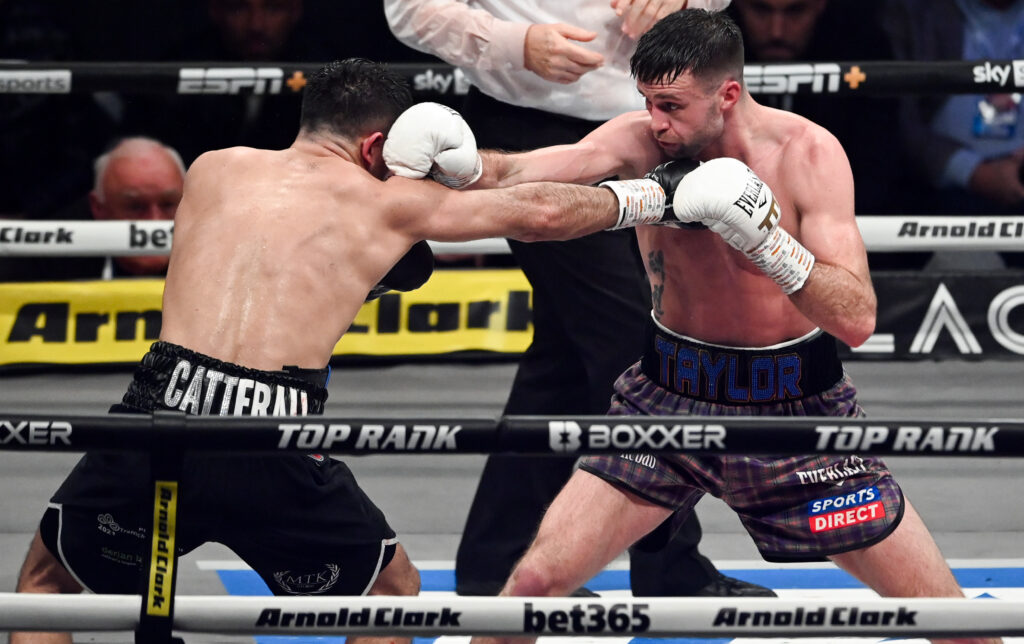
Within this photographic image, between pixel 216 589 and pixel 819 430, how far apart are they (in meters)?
1.88

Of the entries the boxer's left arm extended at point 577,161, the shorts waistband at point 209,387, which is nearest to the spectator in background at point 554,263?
the boxer's left arm extended at point 577,161

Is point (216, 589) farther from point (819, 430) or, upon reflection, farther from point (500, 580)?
point (819, 430)

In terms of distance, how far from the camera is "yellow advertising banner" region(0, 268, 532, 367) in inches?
202

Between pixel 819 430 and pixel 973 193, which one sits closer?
pixel 819 430

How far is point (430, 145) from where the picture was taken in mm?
2912

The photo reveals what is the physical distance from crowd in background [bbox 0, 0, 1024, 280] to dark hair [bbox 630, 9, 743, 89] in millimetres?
2670

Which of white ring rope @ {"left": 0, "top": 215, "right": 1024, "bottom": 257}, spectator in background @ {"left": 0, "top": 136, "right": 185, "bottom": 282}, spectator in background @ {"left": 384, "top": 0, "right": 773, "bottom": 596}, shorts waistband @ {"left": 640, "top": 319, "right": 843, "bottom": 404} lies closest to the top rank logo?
white ring rope @ {"left": 0, "top": 215, "right": 1024, "bottom": 257}

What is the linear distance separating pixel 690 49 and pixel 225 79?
1781mm

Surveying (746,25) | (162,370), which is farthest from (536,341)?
(746,25)

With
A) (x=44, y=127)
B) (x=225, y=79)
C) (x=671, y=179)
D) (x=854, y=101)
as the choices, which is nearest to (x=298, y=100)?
(x=44, y=127)

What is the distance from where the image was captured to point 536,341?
12.6ft

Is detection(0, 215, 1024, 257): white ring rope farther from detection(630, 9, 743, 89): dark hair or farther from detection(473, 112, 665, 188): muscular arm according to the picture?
detection(630, 9, 743, 89): dark hair

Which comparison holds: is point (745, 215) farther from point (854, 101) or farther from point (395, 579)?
point (854, 101)

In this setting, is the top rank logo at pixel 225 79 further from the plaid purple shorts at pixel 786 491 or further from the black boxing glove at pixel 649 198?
the plaid purple shorts at pixel 786 491
